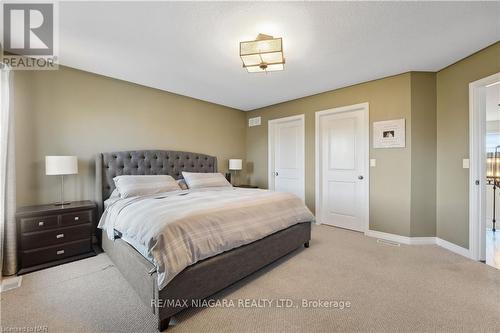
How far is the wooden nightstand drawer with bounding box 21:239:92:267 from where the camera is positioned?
7.67ft

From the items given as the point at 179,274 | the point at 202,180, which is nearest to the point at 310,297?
the point at 179,274

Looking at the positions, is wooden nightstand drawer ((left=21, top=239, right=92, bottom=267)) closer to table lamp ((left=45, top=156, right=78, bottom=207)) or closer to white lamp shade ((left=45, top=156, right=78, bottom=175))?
table lamp ((left=45, top=156, right=78, bottom=207))

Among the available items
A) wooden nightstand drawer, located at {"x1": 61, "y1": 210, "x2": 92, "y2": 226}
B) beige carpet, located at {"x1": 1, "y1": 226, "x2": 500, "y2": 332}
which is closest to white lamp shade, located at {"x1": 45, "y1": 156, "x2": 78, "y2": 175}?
wooden nightstand drawer, located at {"x1": 61, "y1": 210, "x2": 92, "y2": 226}

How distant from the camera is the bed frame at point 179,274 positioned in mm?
1568

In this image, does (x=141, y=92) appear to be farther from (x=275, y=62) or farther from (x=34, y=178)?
(x=275, y=62)

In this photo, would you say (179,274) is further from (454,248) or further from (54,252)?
(454,248)

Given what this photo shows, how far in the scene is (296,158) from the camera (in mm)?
4570

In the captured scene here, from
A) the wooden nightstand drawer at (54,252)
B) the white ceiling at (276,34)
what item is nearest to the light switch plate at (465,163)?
the white ceiling at (276,34)

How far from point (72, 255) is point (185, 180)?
68.9 inches

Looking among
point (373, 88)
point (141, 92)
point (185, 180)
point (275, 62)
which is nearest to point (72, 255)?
point (185, 180)

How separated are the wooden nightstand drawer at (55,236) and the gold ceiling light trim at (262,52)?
9.02ft

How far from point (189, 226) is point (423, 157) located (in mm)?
3394

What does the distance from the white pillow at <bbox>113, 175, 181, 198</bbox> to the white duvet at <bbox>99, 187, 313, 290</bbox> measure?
31 centimetres

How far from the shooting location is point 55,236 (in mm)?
2482
